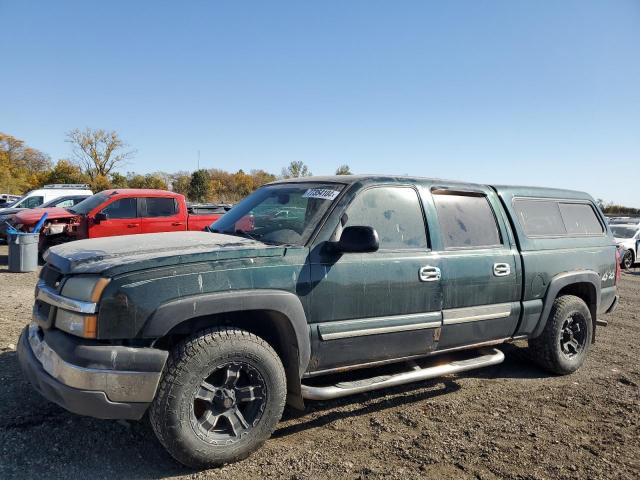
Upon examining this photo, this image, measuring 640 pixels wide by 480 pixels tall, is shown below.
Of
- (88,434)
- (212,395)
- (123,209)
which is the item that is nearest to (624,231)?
(123,209)

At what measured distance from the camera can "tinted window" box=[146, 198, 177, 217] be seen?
447 inches

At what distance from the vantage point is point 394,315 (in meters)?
3.56

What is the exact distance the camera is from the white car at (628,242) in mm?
16250

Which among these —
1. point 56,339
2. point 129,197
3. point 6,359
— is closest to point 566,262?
point 56,339

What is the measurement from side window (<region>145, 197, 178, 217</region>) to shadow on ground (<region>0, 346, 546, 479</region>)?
7.28 meters

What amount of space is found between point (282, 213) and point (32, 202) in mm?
16630

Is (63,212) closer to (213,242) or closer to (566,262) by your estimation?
(213,242)

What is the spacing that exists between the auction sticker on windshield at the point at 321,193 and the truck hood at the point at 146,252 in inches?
24.6

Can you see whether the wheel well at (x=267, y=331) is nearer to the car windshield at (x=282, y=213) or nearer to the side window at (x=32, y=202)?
the car windshield at (x=282, y=213)

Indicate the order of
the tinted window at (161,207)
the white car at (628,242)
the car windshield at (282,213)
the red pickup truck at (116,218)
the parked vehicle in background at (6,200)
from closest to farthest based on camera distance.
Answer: the car windshield at (282,213), the red pickup truck at (116,218), the tinted window at (161,207), the white car at (628,242), the parked vehicle in background at (6,200)

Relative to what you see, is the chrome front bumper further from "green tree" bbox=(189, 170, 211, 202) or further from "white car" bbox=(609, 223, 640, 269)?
"green tree" bbox=(189, 170, 211, 202)

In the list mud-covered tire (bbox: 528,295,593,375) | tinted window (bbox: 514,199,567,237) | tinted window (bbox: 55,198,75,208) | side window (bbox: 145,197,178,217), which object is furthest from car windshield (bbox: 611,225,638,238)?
tinted window (bbox: 55,198,75,208)

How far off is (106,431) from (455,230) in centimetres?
309

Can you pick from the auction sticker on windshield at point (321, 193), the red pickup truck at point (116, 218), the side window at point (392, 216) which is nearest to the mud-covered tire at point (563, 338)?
the side window at point (392, 216)
